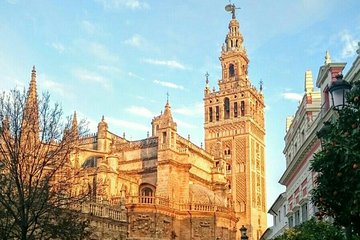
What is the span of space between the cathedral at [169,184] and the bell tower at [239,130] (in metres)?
0.15

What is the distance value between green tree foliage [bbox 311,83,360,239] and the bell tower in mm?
60101

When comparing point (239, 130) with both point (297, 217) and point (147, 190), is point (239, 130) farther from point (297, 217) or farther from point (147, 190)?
point (297, 217)

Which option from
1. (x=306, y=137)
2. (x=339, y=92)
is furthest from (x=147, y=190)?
(x=339, y=92)

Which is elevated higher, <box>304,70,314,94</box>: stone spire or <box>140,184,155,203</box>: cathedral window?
<box>304,70,314,94</box>: stone spire

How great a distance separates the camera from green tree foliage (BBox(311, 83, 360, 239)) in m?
9.29

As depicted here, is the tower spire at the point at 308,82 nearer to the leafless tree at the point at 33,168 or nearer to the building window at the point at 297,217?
the building window at the point at 297,217

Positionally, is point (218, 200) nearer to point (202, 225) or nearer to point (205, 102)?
point (202, 225)

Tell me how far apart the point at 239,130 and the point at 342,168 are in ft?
223

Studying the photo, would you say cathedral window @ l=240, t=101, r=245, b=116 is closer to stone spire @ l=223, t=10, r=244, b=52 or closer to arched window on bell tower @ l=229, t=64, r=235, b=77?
arched window on bell tower @ l=229, t=64, r=235, b=77

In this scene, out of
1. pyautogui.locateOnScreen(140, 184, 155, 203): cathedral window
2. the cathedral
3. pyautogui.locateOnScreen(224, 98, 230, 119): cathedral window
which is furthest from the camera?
pyautogui.locateOnScreen(224, 98, 230, 119): cathedral window

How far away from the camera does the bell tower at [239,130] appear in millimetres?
73438

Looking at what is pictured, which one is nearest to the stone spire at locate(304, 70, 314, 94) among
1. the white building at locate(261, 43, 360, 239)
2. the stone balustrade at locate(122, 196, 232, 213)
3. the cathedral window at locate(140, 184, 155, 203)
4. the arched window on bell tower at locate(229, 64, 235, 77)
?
the white building at locate(261, 43, 360, 239)

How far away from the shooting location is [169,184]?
49.8m

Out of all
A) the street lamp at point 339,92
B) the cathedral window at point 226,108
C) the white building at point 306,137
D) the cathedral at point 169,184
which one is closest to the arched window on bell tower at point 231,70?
the cathedral window at point 226,108
